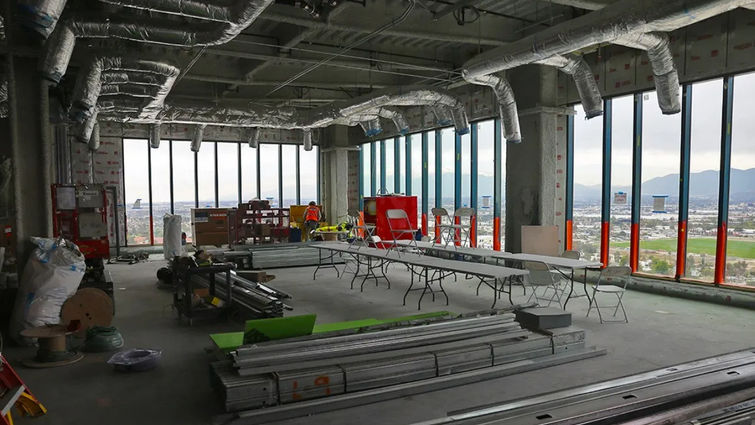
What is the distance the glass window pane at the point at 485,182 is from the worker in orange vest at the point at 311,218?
4097mm

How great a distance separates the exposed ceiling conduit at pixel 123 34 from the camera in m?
5.00

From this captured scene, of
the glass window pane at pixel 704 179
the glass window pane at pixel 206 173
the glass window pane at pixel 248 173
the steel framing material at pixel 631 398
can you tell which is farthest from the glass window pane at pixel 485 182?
the glass window pane at pixel 206 173

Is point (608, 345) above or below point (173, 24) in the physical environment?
below

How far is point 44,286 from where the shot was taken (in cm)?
476

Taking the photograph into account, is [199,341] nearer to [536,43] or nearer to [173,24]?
[173,24]

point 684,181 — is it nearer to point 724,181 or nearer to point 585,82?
point 724,181

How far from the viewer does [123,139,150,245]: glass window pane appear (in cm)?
1344

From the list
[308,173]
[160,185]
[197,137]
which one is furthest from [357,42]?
[160,185]

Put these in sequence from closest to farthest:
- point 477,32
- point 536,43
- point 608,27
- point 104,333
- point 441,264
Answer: point 104,333
point 608,27
point 536,43
point 441,264
point 477,32

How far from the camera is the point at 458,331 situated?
425 centimetres

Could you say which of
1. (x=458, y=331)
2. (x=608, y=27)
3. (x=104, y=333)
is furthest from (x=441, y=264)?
(x=104, y=333)

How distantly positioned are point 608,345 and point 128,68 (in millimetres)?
6483

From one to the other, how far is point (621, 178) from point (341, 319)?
530cm

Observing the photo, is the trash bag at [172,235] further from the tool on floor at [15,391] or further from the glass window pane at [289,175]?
the tool on floor at [15,391]
